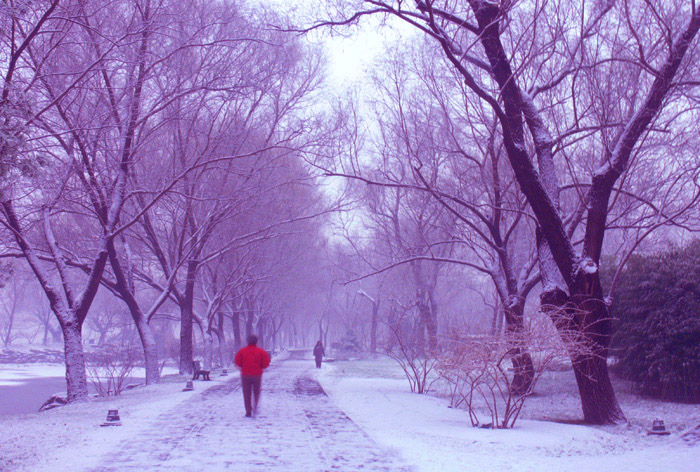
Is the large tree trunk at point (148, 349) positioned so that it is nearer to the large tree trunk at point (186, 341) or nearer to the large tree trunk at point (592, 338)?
the large tree trunk at point (186, 341)

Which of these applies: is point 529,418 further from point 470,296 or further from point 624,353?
point 470,296

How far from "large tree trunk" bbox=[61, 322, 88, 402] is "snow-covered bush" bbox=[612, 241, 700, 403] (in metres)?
13.4

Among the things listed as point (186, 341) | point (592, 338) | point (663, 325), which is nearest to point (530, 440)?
point (592, 338)

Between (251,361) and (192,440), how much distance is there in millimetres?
3260

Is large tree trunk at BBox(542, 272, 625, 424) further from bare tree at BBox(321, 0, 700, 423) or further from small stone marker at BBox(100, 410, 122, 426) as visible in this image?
→ small stone marker at BBox(100, 410, 122, 426)

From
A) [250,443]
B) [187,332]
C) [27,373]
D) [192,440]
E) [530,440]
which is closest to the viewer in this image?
[250,443]

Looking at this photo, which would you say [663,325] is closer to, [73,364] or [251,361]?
[251,361]

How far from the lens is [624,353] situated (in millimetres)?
16484

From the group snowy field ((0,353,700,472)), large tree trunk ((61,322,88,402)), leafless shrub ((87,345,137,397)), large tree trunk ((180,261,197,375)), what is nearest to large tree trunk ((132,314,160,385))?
leafless shrub ((87,345,137,397))

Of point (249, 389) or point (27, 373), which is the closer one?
point (249, 389)

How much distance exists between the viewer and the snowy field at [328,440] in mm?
7672

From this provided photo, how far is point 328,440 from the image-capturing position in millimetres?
9500

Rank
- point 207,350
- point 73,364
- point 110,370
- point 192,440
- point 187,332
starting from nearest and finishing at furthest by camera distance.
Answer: point 192,440, point 73,364, point 110,370, point 187,332, point 207,350

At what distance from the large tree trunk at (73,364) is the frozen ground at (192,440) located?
5.96ft
